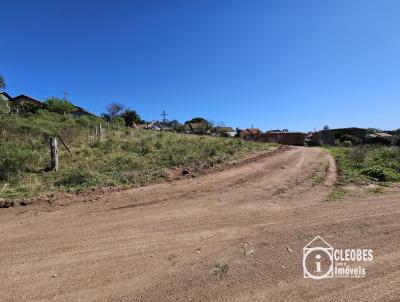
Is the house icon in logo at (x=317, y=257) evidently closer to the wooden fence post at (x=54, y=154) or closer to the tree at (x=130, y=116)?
the wooden fence post at (x=54, y=154)

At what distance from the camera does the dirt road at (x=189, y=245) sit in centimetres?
365

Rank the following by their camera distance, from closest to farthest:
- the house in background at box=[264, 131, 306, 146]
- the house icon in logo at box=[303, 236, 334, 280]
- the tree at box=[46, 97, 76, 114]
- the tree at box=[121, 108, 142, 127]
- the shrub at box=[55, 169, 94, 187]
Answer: the house icon in logo at box=[303, 236, 334, 280]
the shrub at box=[55, 169, 94, 187]
the house in background at box=[264, 131, 306, 146]
the tree at box=[46, 97, 76, 114]
the tree at box=[121, 108, 142, 127]

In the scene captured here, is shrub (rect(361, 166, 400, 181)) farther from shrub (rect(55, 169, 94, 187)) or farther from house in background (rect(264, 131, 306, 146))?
house in background (rect(264, 131, 306, 146))

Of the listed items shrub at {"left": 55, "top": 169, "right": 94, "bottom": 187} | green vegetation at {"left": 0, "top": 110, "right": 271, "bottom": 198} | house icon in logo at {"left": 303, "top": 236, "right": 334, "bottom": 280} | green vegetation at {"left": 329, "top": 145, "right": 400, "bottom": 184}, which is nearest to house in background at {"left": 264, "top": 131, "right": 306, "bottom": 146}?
green vegetation at {"left": 329, "top": 145, "right": 400, "bottom": 184}

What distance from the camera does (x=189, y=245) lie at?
4.93 metres

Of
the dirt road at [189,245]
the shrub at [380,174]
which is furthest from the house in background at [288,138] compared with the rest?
the dirt road at [189,245]

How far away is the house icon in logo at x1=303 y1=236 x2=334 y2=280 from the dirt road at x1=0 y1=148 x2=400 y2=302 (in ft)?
0.35

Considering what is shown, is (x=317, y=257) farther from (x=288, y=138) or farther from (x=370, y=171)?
(x=288, y=138)

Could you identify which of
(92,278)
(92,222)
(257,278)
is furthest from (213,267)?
(92,222)

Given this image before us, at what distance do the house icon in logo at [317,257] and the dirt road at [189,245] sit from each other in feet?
0.35

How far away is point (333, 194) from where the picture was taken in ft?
28.0

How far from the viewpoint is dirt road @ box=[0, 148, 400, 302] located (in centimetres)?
Result: 365

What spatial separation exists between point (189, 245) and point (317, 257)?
1974mm

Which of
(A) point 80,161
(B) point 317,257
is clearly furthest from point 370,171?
(A) point 80,161
